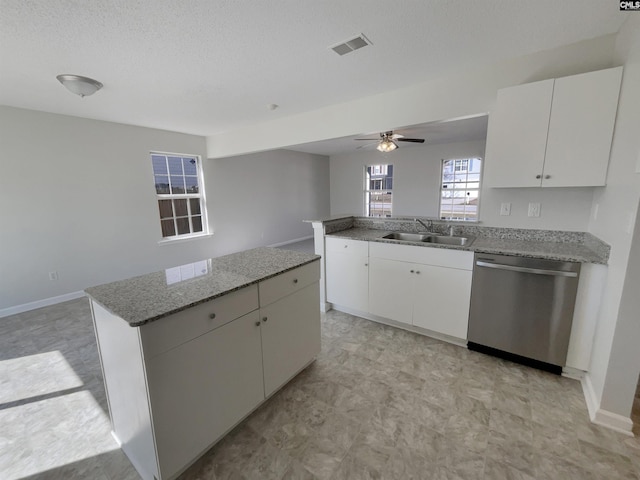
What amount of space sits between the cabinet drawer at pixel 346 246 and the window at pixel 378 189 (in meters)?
4.15

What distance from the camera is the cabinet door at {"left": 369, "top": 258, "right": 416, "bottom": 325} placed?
8.57 ft

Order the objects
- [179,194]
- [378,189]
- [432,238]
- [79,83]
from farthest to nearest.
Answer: [378,189] → [179,194] → [432,238] → [79,83]

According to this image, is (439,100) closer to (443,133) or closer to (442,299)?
(442,299)

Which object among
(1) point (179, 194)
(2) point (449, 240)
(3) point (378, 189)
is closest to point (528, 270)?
(2) point (449, 240)

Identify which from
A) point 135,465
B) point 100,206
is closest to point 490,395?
point 135,465

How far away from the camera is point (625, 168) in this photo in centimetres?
158

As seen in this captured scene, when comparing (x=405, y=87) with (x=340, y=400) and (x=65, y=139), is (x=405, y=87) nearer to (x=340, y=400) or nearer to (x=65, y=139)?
(x=340, y=400)

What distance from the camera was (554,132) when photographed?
6.37 feet

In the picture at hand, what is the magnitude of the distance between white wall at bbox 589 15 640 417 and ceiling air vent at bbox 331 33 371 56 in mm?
1496

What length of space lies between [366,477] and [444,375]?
3.39 ft

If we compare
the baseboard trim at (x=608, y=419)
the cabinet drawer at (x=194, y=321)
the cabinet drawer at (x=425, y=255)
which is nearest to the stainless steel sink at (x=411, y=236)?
the cabinet drawer at (x=425, y=255)

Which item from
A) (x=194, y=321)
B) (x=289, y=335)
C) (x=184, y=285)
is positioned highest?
(x=184, y=285)

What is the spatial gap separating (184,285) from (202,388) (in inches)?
21.1

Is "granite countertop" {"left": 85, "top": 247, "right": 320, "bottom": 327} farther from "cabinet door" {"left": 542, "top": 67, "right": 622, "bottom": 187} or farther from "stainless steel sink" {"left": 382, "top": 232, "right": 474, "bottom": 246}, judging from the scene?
"cabinet door" {"left": 542, "top": 67, "right": 622, "bottom": 187}
